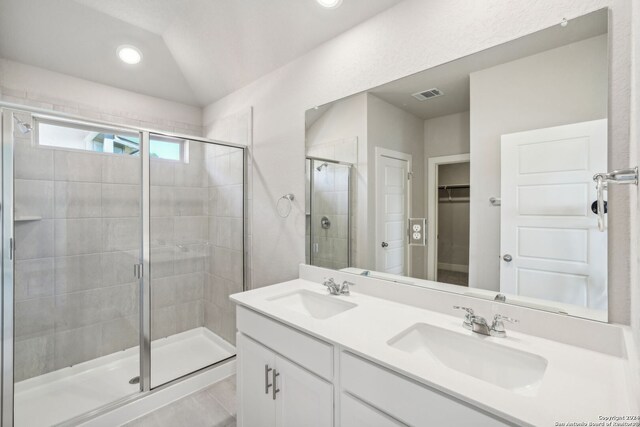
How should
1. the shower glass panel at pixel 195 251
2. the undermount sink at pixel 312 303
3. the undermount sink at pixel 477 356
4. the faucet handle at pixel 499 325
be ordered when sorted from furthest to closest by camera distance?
the shower glass panel at pixel 195 251 < the undermount sink at pixel 312 303 < the faucet handle at pixel 499 325 < the undermount sink at pixel 477 356

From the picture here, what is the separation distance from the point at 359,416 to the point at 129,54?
303 cm

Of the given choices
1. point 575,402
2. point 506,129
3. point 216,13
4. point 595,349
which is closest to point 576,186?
point 506,129

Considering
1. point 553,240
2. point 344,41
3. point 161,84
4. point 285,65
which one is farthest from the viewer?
point 161,84

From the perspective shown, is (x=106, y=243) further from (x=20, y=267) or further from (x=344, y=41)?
(x=344, y=41)

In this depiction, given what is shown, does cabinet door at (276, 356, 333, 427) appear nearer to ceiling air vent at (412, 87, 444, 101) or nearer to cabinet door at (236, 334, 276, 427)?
cabinet door at (236, 334, 276, 427)

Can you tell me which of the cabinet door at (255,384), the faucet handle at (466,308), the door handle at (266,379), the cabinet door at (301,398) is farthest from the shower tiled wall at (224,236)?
the faucet handle at (466,308)

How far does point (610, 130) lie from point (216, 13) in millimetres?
2326

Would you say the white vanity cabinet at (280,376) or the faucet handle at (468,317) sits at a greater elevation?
the faucet handle at (468,317)

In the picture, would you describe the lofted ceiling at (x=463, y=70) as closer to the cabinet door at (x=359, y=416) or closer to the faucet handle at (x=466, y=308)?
the faucet handle at (x=466, y=308)

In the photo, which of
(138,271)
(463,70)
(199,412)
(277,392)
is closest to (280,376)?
(277,392)

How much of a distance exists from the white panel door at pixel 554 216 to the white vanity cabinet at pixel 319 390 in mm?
644

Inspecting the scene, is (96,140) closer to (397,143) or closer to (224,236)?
(224,236)

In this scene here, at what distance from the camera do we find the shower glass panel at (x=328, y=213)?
1.82 meters

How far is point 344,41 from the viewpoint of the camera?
1788mm
